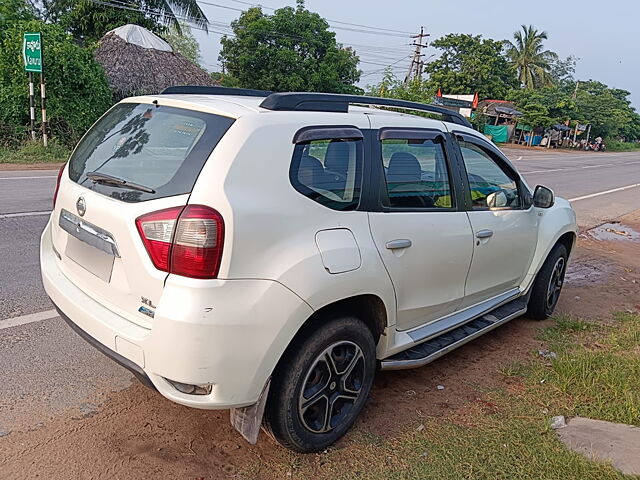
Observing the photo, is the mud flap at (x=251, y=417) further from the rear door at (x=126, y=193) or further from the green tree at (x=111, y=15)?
the green tree at (x=111, y=15)

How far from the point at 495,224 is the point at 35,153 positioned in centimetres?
1390

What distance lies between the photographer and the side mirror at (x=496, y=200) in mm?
3861

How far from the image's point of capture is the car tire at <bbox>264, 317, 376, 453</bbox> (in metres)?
2.62

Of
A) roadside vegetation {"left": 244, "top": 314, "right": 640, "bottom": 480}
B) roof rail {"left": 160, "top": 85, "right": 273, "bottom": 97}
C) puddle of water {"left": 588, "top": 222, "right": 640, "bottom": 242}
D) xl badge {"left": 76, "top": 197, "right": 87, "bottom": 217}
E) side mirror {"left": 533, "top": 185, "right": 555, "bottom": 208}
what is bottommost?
puddle of water {"left": 588, "top": 222, "right": 640, "bottom": 242}

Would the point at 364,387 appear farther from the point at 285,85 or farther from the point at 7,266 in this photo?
the point at 285,85

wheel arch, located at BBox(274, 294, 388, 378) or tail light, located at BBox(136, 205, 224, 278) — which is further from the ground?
tail light, located at BBox(136, 205, 224, 278)

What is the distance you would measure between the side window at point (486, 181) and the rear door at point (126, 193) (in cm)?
197

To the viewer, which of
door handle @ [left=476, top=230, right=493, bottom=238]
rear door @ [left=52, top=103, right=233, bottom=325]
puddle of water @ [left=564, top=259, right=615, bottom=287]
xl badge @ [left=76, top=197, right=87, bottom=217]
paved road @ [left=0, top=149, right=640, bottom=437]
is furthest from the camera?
puddle of water @ [left=564, top=259, right=615, bottom=287]

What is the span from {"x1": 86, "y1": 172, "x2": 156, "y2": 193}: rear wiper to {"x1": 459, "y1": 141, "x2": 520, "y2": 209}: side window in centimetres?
222

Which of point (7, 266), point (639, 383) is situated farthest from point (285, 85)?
point (639, 383)

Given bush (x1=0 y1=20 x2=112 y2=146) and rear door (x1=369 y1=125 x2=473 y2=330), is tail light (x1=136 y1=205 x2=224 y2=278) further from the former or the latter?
bush (x1=0 y1=20 x2=112 y2=146)

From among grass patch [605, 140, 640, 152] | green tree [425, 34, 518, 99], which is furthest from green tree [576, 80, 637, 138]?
green tree [425, 34, 518, 99]

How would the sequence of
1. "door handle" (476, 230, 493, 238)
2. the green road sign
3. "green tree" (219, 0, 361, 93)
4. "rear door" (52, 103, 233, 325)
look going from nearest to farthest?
"rear door" (52, 103, 233, 325)
"door handle" (476, 230, 493, 238)
the green road sign
"green tree" (219, 0, 361, 93)

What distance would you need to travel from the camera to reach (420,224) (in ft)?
10.5
